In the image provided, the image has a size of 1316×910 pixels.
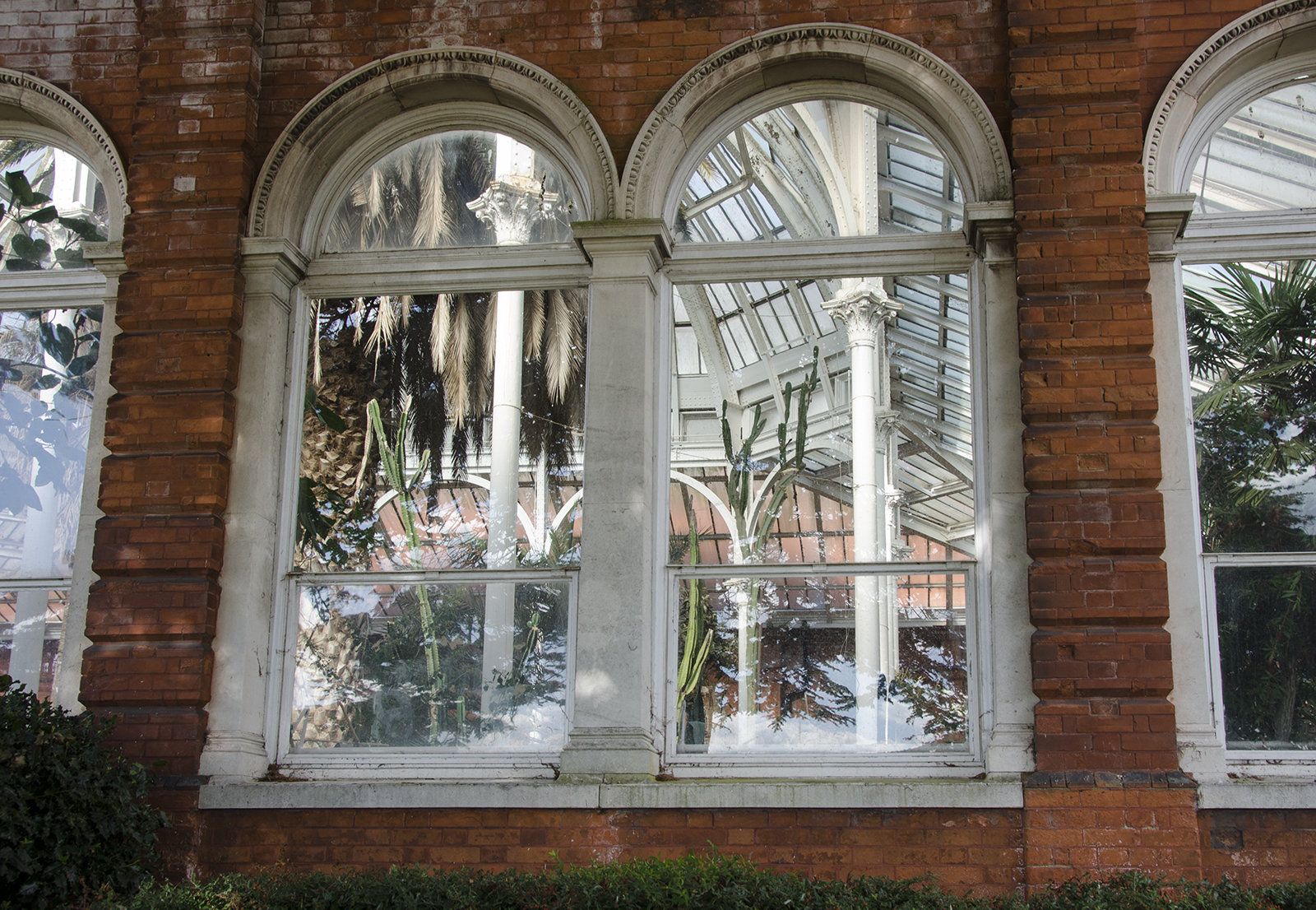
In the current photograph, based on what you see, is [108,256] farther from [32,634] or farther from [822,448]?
[822,448]

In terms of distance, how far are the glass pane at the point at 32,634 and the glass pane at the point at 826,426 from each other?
3393 mm

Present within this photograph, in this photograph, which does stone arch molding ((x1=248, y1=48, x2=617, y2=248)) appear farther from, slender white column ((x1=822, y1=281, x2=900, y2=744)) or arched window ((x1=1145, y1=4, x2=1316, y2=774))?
arched window ((x1=1145, y1=4, x2=1316, y2=774))

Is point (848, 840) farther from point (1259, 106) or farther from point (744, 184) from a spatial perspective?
point (1259, 106)

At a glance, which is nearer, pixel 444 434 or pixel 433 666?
pixel 433 666

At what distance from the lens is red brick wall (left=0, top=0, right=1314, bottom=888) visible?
5598mm

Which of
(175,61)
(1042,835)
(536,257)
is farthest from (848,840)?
(175,61)

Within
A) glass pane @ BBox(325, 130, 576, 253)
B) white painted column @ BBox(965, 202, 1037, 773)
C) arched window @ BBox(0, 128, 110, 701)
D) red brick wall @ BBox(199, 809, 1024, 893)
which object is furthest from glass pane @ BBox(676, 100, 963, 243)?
arched window @ BBox(0, 128, 110, 701)

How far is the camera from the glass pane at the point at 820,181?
6824mm

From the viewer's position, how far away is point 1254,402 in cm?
630

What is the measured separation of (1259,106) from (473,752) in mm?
5423

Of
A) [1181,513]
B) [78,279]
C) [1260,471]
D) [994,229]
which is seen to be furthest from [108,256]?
[1260,471]

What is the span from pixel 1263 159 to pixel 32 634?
7145 mm

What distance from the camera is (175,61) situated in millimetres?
6910

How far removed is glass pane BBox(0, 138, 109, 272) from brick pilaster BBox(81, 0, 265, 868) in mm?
758
